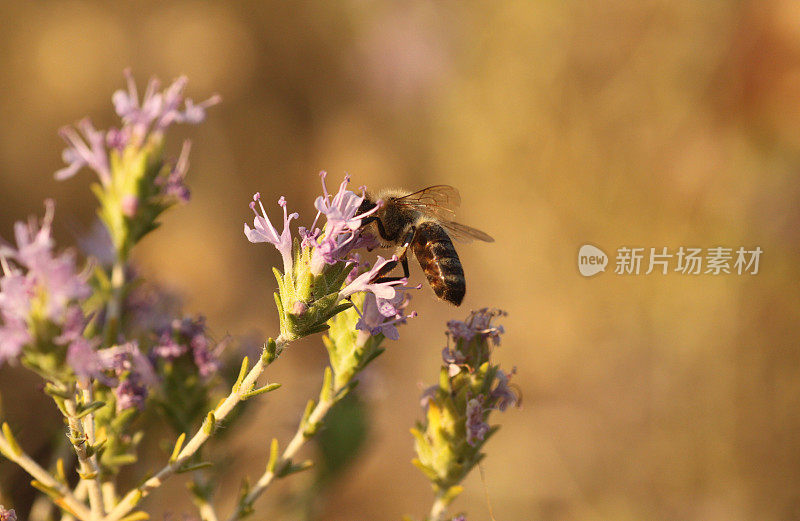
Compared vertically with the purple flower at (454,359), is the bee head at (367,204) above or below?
above

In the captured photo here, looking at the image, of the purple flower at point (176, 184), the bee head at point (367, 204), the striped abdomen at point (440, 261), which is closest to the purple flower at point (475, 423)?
the striped abdomen at point (440, 261)

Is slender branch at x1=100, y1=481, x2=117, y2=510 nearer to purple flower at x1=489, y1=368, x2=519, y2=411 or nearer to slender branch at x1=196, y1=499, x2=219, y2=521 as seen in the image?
slender branch at x1=196, y1=499, x2=219, y2=521

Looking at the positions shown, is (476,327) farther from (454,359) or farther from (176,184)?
(176,184)

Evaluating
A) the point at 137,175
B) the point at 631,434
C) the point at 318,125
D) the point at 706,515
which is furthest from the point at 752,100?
the point at 137,175

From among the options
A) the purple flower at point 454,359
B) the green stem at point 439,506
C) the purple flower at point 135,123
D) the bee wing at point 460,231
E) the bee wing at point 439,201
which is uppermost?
the bee wing at point 439,201

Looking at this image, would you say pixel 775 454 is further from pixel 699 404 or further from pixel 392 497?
pixel 392 497

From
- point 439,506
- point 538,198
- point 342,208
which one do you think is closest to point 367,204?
point 342,208

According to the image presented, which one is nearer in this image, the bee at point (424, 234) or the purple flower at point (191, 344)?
the purple flower at point (191, 344)

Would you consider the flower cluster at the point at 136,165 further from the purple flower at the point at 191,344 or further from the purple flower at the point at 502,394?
the purple flower at the point at 502,394
